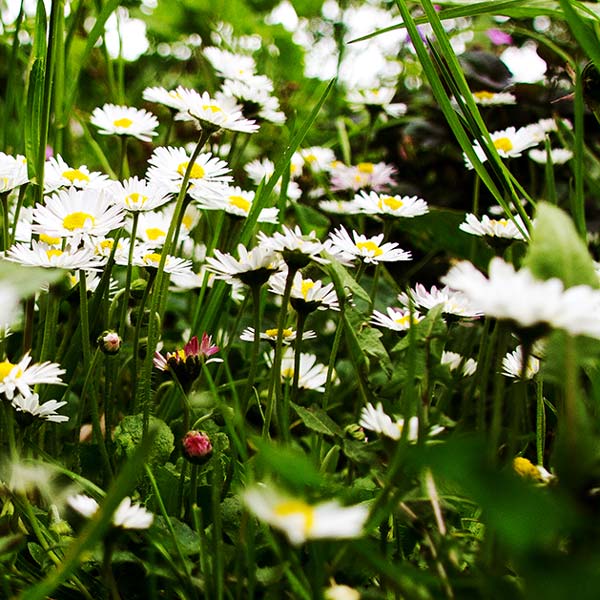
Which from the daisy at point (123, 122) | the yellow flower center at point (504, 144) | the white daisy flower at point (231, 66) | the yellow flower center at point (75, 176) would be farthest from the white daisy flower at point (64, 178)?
the yellow flower center at point (504, 144)

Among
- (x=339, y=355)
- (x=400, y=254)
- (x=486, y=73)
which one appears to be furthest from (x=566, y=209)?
(x=400, y=254)

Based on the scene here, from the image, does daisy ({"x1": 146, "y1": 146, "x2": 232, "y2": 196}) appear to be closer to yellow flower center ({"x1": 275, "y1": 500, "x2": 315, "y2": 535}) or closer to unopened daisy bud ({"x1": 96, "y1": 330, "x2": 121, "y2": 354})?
unopened daisy bud ({"x1": 96, "y1": 330, "x2": 121, "y2": 354})

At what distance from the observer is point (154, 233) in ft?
2.45

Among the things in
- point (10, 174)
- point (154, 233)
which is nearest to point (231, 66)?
point (154, 233)

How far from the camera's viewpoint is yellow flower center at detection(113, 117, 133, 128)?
0.82 meters

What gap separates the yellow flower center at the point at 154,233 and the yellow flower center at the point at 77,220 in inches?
6.0

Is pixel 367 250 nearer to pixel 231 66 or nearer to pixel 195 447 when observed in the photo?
pixel 195 447

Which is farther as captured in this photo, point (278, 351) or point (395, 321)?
point (395, 321)

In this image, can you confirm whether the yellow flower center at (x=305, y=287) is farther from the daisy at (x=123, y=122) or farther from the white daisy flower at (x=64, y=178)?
the daisy at (x=123, y=122)

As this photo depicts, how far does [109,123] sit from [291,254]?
41 centimetres

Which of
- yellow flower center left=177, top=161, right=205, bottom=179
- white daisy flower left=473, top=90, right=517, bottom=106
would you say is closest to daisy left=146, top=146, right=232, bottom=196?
yellow flower center left=177, top=161, right=205, bottom=179

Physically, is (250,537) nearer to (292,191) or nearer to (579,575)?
(579,575)

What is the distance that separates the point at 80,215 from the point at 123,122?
27 centimetres

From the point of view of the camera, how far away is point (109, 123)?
82 cm
